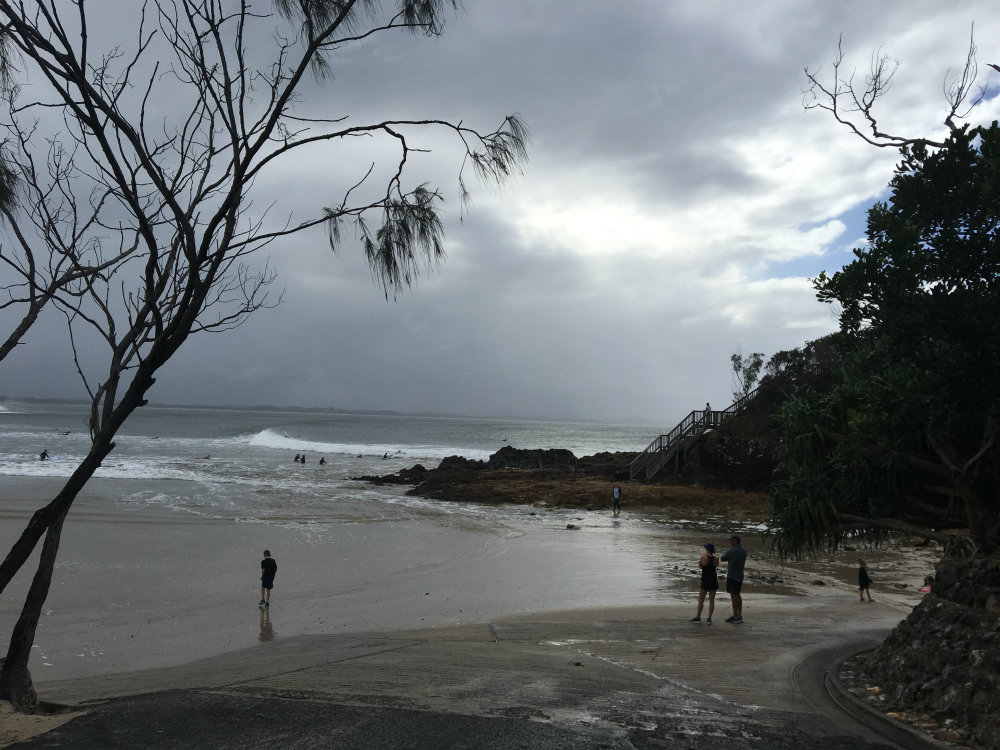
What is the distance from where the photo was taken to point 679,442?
3838 cm

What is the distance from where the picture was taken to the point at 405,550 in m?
20.4

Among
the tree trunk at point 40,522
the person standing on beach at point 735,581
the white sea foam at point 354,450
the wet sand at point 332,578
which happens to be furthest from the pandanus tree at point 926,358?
the white sea foam at point 354,450

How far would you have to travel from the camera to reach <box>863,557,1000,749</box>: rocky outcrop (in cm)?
602

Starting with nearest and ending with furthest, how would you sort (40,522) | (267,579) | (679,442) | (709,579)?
(40,522)
(709,579)
(267,579)
(679,442)

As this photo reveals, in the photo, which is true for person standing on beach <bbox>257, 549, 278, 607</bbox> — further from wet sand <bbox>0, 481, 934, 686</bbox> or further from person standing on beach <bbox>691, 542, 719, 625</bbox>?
person standing on beach <bbox>691, 542, 719, 625</bbox>

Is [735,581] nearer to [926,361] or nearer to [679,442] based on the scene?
[926,361]

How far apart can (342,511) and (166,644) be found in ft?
59.3

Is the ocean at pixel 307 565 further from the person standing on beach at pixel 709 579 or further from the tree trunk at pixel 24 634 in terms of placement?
the tree trunk at pixel 24 634

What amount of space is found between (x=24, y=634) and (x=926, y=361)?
931 centimetres

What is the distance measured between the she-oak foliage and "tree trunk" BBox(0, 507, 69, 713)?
8.68 metres

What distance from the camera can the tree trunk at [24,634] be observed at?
5879 mm

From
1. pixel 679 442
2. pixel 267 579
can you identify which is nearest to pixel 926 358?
pixel 267 579

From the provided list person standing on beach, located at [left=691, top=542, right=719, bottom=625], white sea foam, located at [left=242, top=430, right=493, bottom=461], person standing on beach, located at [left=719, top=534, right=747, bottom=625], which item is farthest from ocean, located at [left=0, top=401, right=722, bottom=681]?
white sea foam, located at [left=242, top=430, right=493, bottom=461]

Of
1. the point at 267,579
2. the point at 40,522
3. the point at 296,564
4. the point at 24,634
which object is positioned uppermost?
the point at 40,522
